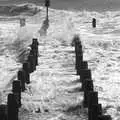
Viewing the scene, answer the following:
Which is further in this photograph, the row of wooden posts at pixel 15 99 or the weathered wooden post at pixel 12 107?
the weathered wooden post at pixel 12 107

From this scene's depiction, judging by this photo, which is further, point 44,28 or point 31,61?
point 44,28

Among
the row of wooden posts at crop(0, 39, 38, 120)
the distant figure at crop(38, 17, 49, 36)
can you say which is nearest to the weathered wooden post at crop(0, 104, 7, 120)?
the row of wooden posts at crop(0, 39, 38, 120)

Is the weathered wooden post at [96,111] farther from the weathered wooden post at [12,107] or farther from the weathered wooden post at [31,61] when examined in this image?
the weathered wooden post at [31,61]

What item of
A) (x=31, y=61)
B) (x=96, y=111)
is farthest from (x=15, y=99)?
(x=31, y=61)

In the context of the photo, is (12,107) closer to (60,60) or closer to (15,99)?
(15,99)

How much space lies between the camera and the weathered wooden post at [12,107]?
795cm

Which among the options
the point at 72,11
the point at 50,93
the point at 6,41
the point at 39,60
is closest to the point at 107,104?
the point at 50,93

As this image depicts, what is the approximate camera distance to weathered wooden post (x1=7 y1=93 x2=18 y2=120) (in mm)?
7945

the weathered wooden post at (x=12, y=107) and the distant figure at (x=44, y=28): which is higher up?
the distant figure at (x=44, y=28)

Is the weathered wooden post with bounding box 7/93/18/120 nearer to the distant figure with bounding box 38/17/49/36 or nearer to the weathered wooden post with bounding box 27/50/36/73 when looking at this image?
the weathered wooden post with bounding box 27/50/36/73

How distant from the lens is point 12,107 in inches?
315

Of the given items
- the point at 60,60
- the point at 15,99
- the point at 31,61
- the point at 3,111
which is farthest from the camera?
the point at 60,60

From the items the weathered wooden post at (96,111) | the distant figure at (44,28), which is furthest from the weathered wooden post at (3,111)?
the distant figure at (44,28)

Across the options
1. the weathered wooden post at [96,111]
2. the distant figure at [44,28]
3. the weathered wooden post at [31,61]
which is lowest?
the weathered wooden post at [96,111]
